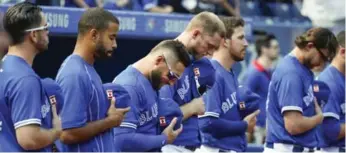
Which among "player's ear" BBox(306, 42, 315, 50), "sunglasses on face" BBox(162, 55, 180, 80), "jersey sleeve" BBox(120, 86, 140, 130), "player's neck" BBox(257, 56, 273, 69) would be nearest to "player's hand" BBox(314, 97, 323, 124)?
"player's ear" BBox(306, 42, 315, 50)

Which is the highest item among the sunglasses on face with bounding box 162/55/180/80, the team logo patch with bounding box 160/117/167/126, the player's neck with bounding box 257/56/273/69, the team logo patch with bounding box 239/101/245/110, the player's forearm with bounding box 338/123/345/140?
the sunglasses on face with bounding box 162/55/180/80

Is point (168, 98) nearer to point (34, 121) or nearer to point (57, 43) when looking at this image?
point (34, 121)

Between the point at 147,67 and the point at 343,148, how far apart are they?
287 cm

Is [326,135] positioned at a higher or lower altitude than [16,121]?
lower

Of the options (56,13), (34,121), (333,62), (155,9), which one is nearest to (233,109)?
(333,62)

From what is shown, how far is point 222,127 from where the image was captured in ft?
25.0

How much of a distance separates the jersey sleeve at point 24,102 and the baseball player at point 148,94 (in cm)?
93

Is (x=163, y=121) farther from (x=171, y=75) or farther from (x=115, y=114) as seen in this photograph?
(x=115, y=114)

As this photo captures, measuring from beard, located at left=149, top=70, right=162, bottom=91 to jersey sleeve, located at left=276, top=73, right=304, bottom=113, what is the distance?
1582 mm

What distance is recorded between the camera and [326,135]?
8383mm

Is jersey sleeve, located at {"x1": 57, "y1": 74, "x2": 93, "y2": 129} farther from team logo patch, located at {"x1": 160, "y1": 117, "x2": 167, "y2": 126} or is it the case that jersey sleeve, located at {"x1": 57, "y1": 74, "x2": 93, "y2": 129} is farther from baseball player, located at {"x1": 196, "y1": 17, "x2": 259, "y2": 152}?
baseball player, located at {"x1": 196, "y1": 17, "x2": 259, "y2": 152}

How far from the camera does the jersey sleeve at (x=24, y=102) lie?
17.7 ft

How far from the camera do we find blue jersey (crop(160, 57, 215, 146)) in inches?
282

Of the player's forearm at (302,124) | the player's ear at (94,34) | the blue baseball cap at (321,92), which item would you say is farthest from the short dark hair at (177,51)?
the blue baseball cap at (321,92)
